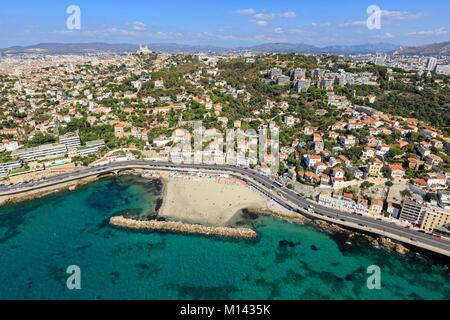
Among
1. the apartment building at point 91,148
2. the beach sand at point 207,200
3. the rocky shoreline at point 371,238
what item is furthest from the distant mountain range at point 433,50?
the apartment building at point 91,148

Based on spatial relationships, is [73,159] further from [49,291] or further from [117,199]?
[49,291]

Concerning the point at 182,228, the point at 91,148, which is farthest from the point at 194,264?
the point at 91,148

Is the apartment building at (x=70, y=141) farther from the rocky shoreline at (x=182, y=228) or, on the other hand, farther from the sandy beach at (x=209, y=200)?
the rocky shoreline at (x=182, y=228)

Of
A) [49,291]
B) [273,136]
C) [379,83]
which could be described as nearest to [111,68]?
[273,136]

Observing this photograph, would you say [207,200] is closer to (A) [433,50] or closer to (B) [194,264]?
(B) [194,264]

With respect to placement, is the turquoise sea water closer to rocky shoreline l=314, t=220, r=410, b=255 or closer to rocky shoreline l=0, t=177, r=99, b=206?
rocky shoreline l=314, t=220, r=410, b=255

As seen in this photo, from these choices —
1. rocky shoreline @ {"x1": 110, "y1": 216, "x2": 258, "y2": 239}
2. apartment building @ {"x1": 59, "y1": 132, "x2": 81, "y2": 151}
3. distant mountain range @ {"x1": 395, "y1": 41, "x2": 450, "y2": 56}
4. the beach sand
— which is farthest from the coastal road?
distant mountain range @ {"x1": 395, "y1": 41, "x2": 450, "y2": 56}
